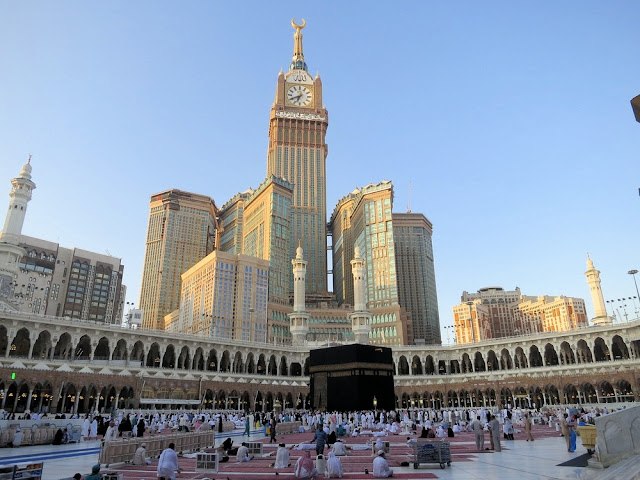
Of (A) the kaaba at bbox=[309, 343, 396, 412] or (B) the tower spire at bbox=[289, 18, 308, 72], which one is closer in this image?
(A) the kaaba at bbox=[309, 343, 396, 412]

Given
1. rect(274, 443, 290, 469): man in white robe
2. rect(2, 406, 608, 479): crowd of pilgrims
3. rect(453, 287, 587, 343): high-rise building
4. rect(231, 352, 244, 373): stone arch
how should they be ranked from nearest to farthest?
rect(2, 406, 608, 479): crowd of pilgrims < rect(274, 443, 290, 469): man in white robe < rect(231, 352, 244, 373): stone arch < rect(453, 287, 587, 343): high-rise building

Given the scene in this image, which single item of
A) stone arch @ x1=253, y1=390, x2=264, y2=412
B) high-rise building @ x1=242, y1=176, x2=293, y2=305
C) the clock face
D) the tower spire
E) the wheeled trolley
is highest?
the tower spire

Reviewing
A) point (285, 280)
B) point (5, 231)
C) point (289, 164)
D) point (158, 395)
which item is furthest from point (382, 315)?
point (5, 231)

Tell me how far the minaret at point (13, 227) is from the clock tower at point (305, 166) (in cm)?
6428

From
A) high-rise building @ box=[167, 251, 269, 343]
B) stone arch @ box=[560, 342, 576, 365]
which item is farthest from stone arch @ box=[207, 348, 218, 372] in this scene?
stone arch @ box=[560, 342, 576, 365]

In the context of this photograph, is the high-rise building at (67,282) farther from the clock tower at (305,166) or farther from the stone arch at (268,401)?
the stone arch at (268,401)

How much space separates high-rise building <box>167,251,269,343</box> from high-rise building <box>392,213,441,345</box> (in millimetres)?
44671

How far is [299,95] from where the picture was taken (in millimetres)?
126938

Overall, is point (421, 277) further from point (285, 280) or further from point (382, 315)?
point (285, 280)

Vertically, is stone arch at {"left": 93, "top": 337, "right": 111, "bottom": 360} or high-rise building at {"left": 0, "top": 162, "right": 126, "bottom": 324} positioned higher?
high-rise building at {"left": 0, "top": 162, "right": 126, "bottom": 324}

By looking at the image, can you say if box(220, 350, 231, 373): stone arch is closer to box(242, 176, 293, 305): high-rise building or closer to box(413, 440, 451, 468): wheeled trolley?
box(242, 176, 293, 305): high-rise building

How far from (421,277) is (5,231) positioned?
92380 millimetres

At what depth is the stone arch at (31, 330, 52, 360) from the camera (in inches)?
1746

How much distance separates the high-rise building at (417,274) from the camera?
386 feet
